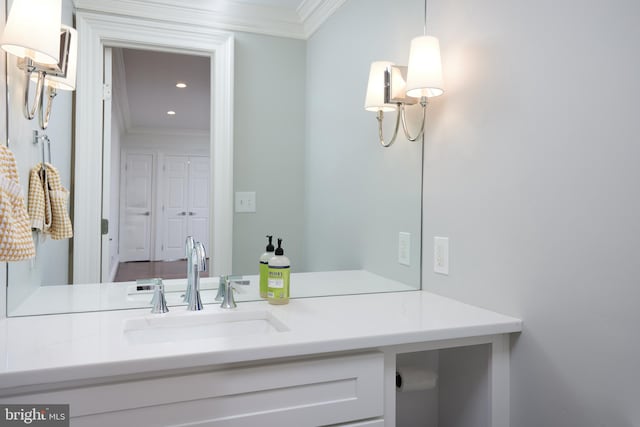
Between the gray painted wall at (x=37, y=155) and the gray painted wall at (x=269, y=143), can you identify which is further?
the gray painted wall at (x=269, y=143)

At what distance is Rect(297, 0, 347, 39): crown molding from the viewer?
62.8 inches

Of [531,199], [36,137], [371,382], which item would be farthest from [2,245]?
[531,199]

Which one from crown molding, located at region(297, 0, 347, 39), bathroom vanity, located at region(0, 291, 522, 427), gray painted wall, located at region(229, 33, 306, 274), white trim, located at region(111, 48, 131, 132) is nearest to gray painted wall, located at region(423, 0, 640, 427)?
bathroom vanity, located at region(0, 291, 522, 427)

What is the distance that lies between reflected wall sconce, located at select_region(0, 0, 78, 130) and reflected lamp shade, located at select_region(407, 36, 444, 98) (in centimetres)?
105

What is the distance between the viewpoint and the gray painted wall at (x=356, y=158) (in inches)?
64.7

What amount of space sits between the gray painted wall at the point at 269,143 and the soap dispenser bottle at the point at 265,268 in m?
0.02

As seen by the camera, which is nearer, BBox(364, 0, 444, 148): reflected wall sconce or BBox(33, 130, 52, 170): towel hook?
BBox(33, 130, 52, 170): towel hook

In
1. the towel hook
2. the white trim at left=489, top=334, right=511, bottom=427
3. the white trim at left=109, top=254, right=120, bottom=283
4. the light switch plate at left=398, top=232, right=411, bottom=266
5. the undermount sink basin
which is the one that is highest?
the towel hook

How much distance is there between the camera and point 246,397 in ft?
3.28

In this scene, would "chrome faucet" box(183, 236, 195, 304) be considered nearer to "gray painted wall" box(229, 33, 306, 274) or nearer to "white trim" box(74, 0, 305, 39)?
"gray painted wall" box(229, 33, 306, 274)

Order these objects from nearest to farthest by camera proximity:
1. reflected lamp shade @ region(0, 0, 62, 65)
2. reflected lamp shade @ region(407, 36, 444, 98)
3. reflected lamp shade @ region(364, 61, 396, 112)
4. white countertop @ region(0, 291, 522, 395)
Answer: white countertop @ region(0, 291, 522, 395) → reflected lamp shade @ region(0, 0, 62, 65) → reflected lamp shade @ region(407, 36, 444, 98) → reflected lamp shade @ region(364, 61, 396, 112)

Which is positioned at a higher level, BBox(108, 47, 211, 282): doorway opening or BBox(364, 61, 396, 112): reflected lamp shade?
BBox(364, 61, 396, 112): reflected lamp shade

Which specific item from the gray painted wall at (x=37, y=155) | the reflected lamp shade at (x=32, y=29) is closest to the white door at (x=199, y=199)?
the gray painted wall at (x=37, y=155)

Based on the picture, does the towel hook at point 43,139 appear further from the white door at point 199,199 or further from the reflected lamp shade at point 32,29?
the white door at point 199,199
